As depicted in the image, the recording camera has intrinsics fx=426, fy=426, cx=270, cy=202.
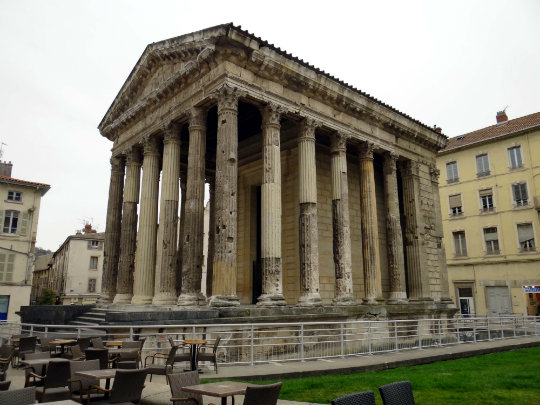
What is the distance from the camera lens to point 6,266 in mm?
27672

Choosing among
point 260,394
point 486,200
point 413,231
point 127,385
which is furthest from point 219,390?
point 486,200

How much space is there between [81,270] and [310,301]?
32931 mm

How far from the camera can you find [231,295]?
11.6 m

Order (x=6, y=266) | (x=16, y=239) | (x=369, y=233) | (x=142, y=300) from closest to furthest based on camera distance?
(x=142, y=300), (x=369, y=233), (x=6, y=266), (x=16, y=239)

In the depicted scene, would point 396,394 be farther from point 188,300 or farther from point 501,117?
point 501,117

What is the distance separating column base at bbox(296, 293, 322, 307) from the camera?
13.0 m

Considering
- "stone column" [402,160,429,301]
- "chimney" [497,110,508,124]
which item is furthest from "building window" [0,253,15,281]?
"chimney" [497,110,508,124]

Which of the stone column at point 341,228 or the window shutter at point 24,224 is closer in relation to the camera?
the stone column at point 341,228

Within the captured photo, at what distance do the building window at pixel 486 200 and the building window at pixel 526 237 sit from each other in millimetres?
2315

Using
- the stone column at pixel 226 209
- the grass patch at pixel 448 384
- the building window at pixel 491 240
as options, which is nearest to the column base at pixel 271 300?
the stone column at pixel 226 209

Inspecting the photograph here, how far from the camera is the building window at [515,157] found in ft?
92.8

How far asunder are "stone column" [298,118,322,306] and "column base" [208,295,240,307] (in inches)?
98.8

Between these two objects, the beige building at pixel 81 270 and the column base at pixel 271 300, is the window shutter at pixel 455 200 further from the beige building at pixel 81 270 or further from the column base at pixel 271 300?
the beige building at pixel 81 270

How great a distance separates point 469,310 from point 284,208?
19.5 m
